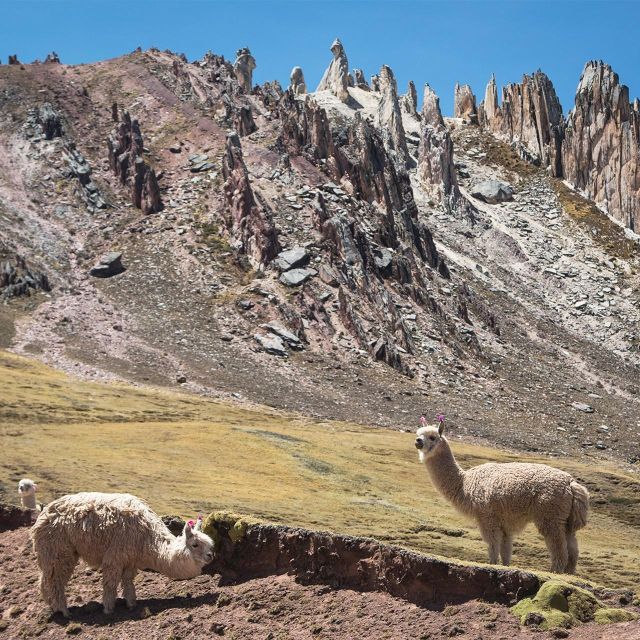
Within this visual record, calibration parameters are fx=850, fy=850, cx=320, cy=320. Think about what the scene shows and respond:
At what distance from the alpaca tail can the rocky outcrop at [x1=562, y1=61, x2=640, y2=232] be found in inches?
6383

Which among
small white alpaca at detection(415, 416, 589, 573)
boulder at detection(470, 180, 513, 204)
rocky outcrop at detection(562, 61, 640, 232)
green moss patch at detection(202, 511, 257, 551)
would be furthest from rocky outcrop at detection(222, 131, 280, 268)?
green moss patch at detection(202, 511, 257, 551)

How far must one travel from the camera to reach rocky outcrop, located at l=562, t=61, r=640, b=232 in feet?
566

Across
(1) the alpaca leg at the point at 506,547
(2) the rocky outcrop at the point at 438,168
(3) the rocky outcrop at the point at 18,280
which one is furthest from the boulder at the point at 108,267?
(1) the alpaca leg at the point at 506,547

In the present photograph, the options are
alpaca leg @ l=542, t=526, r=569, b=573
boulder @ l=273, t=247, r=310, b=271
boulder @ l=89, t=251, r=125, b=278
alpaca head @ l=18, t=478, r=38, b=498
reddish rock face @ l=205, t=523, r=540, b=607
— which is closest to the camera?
reddish rock face @ l=205, t=523, r=540, b=607

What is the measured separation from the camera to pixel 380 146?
14200 centimetres

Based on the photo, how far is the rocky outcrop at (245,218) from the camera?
110625mm

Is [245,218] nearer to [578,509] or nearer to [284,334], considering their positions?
[284,334]

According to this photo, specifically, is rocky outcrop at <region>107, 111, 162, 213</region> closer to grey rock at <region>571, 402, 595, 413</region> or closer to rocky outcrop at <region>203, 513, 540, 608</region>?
grey rock at <region>571, 402, 595, 413</region>

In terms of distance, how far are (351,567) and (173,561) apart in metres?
3.51

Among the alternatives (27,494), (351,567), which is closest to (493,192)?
(27,494)

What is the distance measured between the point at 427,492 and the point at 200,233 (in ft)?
234

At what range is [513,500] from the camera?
712 inches

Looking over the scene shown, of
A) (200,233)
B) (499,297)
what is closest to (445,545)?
(200,233)

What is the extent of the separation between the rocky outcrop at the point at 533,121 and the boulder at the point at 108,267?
10692cm
